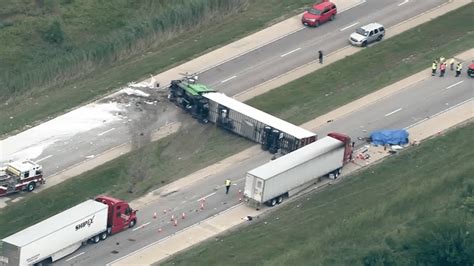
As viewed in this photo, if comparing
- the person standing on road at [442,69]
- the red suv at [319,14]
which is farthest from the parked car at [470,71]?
the red suv at [319,14]

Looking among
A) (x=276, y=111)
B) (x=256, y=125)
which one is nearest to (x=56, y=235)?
(x=256, y=125)

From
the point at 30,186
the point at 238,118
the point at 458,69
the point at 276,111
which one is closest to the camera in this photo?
the point at 30,186

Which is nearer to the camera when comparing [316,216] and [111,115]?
[316,216]

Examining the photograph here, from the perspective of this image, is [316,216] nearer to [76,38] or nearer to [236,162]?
[236,162]

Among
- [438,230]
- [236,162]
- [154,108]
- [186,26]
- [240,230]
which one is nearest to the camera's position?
[438,230]

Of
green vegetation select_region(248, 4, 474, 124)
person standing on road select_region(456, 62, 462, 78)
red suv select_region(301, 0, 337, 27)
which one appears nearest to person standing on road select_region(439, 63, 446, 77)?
person standing on road select_region(456, 62, 462, 78)

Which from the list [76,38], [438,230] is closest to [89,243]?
[438,230]

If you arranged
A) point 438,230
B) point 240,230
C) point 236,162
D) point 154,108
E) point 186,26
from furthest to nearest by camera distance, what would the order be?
point 186,26
point 154,108
point 236,162
point 240,230
point 438,230

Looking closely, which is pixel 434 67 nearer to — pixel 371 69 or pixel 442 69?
pixel 442 69
